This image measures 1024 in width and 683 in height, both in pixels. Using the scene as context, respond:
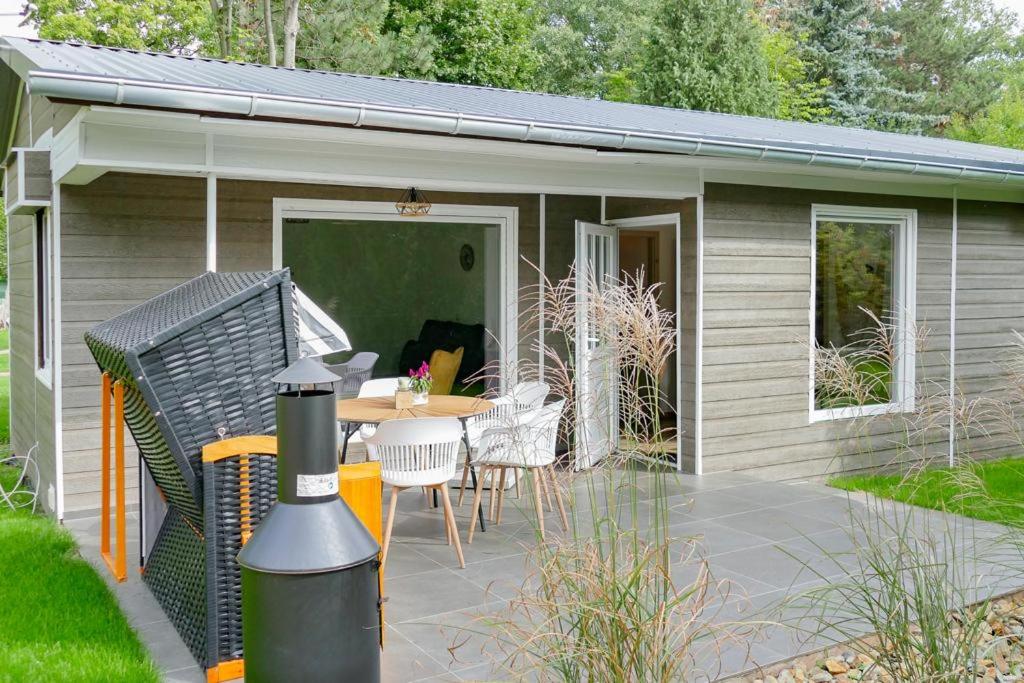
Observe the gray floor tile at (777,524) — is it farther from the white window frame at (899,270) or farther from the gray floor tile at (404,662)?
the gray floor tile at (404,662)

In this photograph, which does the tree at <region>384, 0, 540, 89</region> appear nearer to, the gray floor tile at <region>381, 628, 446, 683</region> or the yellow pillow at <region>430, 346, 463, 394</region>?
the yellow pillow at <region>430, 346, 463, 394</region>

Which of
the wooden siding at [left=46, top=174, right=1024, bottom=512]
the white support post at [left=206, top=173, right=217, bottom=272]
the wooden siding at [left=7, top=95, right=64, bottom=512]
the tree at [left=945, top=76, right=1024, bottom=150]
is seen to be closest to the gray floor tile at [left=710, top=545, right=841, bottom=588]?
the wooden siding at [left=46, top=174, right=1024, bottom=512]

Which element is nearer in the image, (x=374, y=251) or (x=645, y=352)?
(x=645, y=352)

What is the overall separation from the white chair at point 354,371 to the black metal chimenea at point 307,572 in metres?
4.73

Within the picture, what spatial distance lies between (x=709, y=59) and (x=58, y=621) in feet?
64.0

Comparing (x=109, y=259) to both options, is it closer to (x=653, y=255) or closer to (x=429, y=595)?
(x=429, y=595)

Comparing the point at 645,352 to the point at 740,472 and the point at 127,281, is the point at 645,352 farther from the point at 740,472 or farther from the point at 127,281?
the point at 740,472

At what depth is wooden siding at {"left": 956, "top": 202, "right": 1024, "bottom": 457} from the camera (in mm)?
8438

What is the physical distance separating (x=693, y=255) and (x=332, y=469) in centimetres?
489

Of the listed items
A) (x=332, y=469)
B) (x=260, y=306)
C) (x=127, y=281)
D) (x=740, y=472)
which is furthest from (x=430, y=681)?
(x=740, y=472)

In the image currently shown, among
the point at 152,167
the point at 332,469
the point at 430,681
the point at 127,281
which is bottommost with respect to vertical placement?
the point at 430,681

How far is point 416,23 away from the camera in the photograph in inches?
821

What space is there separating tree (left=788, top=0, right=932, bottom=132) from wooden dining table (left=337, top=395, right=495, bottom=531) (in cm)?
1946

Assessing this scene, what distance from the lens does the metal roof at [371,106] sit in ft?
14.1
